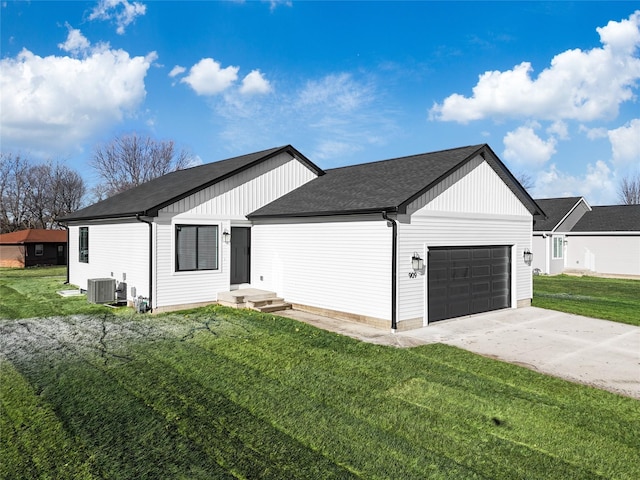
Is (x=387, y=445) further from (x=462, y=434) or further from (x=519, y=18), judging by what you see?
(x=519, y=18)

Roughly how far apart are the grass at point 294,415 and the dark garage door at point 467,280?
2.86m

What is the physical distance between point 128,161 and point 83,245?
2972 centimetres

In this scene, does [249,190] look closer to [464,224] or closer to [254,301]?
[254,301]

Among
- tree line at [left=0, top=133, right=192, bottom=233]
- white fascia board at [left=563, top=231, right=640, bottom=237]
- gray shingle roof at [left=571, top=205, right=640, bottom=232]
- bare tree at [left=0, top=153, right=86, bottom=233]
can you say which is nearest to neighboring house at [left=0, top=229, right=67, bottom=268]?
bare tree at [left=0, top=153, right=86, bottom=233]

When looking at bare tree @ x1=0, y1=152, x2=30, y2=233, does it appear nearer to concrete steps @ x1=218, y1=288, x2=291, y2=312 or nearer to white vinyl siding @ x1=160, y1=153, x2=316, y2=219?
white vinyl siding @ x1=160, y1=153, x2=316, y2=219

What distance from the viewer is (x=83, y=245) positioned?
17.9 m

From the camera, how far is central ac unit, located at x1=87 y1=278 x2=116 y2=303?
13812 millimetres

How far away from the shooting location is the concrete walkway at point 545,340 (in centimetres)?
752

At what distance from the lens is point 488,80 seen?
73.8ft

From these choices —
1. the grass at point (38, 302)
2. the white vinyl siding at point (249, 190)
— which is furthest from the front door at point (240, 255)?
the grass at point (38, 302)

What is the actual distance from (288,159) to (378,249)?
670 cm

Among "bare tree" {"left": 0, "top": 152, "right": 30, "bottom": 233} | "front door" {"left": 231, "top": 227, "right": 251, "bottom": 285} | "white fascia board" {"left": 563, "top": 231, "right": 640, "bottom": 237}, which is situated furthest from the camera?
"bare tree" {"left": 0, "top": 152, "right": 30, "bottom": 233}

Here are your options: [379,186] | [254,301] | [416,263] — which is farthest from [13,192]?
[416,263]

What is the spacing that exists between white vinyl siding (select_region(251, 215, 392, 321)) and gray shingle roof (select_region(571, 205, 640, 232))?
2403cm
